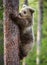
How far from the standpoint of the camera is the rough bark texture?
234 inches

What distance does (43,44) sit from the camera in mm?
13547

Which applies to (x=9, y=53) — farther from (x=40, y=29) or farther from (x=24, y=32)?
(x=40, y=29)

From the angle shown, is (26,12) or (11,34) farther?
(26,12)

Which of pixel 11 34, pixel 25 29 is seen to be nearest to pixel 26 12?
pixel 25 29

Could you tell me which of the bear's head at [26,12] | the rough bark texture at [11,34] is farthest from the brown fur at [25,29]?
the rough bark texture at [11,34]

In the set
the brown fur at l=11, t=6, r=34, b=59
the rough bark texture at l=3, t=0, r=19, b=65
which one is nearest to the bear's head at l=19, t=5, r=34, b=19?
the brown fur at l=11, t=6, r=34, b=59

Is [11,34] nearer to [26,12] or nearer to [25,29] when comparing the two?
[25,29]

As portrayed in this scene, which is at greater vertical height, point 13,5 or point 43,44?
point 13,5

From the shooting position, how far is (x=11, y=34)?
600cm

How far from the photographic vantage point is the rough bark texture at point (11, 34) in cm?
595

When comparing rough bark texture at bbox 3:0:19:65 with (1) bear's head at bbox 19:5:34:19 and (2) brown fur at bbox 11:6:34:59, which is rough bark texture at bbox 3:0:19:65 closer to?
(2) brown fur at bbox 11:6:34:59

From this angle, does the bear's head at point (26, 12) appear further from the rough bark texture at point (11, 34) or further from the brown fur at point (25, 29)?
the rough bark texture at point (11, 34)

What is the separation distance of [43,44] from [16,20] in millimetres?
7751

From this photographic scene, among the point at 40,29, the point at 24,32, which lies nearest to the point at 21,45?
the point at 24,32
